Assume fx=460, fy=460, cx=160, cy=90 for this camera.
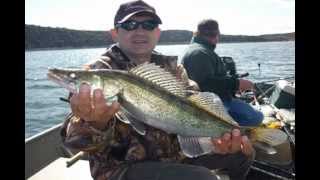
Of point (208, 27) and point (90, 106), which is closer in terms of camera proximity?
point (90, 106)

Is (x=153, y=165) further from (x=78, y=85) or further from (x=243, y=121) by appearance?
(x=243, y=121)

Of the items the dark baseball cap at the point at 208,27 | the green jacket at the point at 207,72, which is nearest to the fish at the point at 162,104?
the green jacket at the point at 207,72

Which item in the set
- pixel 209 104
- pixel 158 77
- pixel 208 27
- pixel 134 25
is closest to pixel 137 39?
pixel 134 25

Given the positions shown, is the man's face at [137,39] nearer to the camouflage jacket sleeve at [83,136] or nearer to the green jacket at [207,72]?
the camouflage jacket sleeve at [83,136]

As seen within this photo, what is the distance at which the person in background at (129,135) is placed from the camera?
3287 millimetres

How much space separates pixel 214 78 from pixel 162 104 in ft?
11.4

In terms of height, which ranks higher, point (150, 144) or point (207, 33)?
point (207, 33)

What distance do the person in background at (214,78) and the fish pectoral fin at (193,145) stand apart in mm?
3052

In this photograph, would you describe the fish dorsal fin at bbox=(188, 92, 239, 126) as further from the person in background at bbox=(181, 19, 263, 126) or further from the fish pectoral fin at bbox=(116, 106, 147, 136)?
the person in background at bbox=(181, 19, 263, 126)

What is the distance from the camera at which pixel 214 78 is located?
21.5ft

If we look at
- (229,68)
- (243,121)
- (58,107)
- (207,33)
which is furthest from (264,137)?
(58,107)

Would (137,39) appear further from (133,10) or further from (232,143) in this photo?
(232,143)
